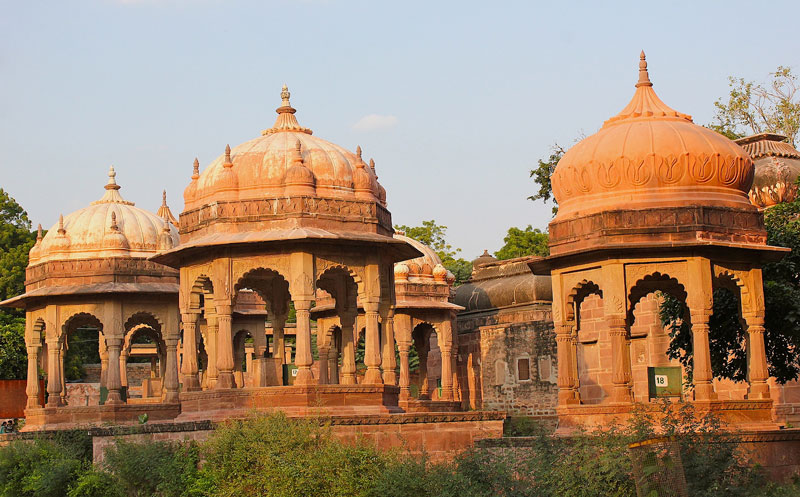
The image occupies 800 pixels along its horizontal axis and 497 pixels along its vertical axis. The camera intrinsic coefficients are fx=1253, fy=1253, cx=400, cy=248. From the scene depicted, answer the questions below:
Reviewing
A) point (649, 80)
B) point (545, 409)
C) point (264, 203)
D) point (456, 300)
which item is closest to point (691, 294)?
point (649, 80)

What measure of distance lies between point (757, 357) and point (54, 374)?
1479cm

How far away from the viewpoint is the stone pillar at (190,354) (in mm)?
20625

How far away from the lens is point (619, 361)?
1761 centimetres

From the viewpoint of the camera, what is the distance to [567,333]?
18.5 m

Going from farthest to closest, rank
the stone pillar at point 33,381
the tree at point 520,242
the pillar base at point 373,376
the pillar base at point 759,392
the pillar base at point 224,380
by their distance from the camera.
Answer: the tree at point 520,242, the stone pillar at point 33,381, the pillar base at point 373,376, the pillar base at point 224,380, the pillar base at point 759,392

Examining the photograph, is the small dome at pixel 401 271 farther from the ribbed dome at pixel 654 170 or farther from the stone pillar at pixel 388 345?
the ribbed dome at pixel 654 170

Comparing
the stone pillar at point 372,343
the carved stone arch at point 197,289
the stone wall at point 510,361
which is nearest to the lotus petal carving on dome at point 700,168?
the stone pillar at point 372,343

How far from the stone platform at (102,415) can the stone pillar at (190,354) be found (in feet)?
12.9

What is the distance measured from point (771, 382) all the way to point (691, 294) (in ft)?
20.7

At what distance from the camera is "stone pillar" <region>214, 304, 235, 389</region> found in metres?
19.5

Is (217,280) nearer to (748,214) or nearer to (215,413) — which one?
(215,413)

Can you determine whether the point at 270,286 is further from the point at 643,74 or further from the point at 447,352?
the point at 447,352

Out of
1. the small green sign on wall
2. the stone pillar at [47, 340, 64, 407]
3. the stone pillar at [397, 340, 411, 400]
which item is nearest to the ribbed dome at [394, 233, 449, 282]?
the stone pillar at [397, 340, 411, 400]

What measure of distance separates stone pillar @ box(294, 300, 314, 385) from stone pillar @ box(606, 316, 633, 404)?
4531 millimetres
